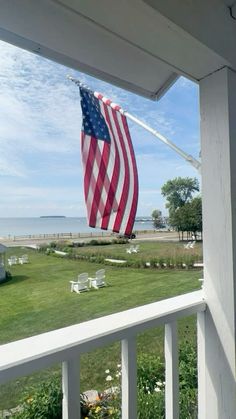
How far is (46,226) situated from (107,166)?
0.45 m

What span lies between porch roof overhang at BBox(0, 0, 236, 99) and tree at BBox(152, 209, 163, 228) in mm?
597

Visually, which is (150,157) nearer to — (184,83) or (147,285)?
(184,83)

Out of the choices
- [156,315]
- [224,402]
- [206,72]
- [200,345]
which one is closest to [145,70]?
[206,72]

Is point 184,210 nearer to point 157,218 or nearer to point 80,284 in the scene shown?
point 157,218

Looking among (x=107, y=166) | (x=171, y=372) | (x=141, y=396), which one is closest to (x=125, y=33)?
(x=107, y=166)

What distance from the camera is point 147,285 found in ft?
4.35

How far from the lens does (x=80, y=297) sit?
122 cm

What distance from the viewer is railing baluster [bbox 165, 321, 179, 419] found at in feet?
2.93

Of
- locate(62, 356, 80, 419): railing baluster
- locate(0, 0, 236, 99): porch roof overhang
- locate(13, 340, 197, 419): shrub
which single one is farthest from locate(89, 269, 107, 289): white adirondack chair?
locate(0, 0, 236, 99): porch roof overhang

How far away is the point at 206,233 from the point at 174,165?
0.76 metres

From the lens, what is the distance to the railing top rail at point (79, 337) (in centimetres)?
59

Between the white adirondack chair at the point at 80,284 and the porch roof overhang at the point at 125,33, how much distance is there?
757 mm

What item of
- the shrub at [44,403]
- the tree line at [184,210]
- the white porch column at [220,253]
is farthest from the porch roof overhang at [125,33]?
the shrub at [44,403]

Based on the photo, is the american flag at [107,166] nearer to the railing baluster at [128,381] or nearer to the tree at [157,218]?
the tree at [157,218]
